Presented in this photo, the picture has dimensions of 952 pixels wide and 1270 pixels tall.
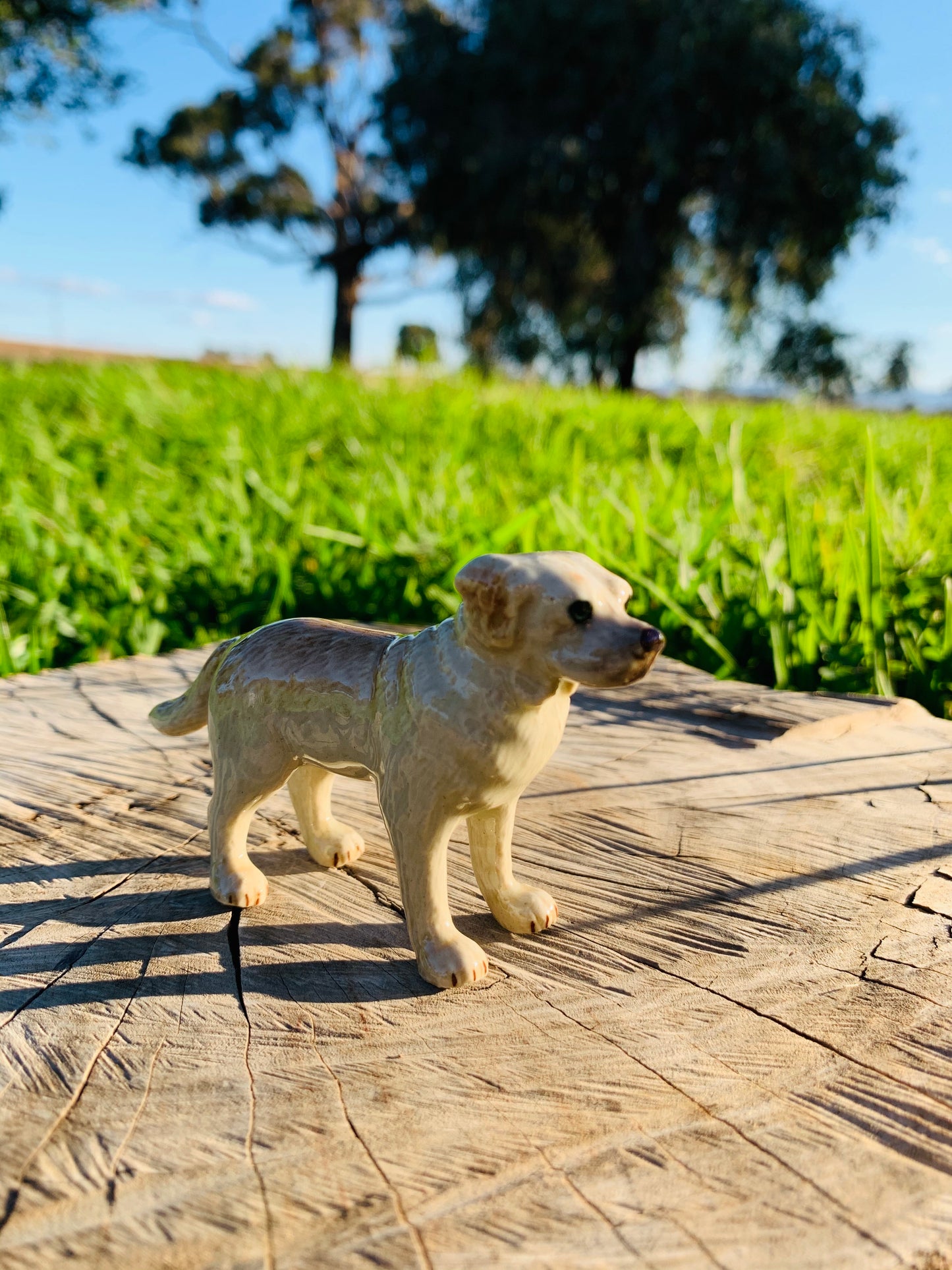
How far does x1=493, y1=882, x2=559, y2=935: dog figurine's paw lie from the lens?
127cm

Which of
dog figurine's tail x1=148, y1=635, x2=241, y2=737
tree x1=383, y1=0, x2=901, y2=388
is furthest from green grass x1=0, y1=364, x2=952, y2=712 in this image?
tree x1=383, y1=0, x2=901, y2=388

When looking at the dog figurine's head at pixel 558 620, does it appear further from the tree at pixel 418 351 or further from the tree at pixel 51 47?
the tree at pixel 51 47

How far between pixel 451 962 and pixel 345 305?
69.2 feet

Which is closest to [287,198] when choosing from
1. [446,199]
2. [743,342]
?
[446,199]

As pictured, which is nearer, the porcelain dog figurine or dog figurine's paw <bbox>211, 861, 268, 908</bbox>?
the porcelain dog figurine

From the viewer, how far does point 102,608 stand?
2807mm

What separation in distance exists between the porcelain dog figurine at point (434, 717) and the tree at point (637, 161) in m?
16.3

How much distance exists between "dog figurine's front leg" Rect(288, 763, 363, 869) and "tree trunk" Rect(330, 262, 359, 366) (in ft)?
65.9

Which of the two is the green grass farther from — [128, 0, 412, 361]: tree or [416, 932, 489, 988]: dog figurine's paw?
[128, 0, 412, 361]: tree

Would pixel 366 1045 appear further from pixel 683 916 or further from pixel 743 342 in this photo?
pixel 743 342

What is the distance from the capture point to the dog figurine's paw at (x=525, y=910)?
4.17 feet

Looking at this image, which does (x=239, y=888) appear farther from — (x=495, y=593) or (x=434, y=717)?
(x=495, y=593)

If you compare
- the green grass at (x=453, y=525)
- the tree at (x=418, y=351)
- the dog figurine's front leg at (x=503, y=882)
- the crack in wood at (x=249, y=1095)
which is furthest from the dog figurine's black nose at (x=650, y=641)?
the tree at (x=418, y=351)

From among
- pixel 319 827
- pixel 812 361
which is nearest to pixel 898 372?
pixel 812 361
